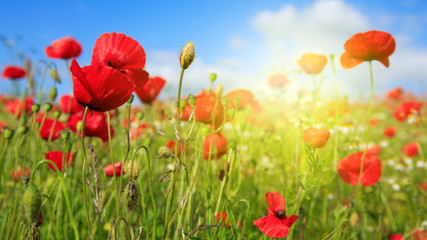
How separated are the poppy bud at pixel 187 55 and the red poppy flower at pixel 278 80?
2.60m

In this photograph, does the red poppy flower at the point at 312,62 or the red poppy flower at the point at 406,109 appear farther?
the red poppy flower at the point at 406,109

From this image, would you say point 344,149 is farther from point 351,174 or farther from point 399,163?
point 399,163

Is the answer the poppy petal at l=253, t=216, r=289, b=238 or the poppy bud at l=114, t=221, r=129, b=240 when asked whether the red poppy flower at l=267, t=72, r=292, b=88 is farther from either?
the poppy bud at l=114, t=221, r=129, b=240

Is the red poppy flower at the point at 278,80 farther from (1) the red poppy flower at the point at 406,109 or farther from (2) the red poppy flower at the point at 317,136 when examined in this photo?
(2) the red poppy flower at the point at 317,136

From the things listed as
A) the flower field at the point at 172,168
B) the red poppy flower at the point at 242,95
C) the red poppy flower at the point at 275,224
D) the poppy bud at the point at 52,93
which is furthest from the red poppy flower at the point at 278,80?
the red poppy flower at the point at 275,224

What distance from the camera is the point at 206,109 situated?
1.28 meters

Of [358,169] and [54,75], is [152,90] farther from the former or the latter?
[358,169]

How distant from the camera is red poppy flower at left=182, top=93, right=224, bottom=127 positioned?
4.11 feet

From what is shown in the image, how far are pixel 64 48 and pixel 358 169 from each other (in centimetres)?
191

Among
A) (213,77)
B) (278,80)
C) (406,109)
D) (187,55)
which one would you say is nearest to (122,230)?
(187,55)

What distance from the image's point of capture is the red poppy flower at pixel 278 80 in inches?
131

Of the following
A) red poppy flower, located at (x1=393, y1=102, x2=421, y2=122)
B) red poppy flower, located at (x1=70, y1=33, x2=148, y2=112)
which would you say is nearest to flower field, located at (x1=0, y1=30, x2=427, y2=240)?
red poppy flower, located at (x1=70, y1=33, x2=148, y2=112)

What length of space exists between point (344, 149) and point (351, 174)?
1.01m

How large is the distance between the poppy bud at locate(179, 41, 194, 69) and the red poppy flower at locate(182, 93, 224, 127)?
1.34ft
